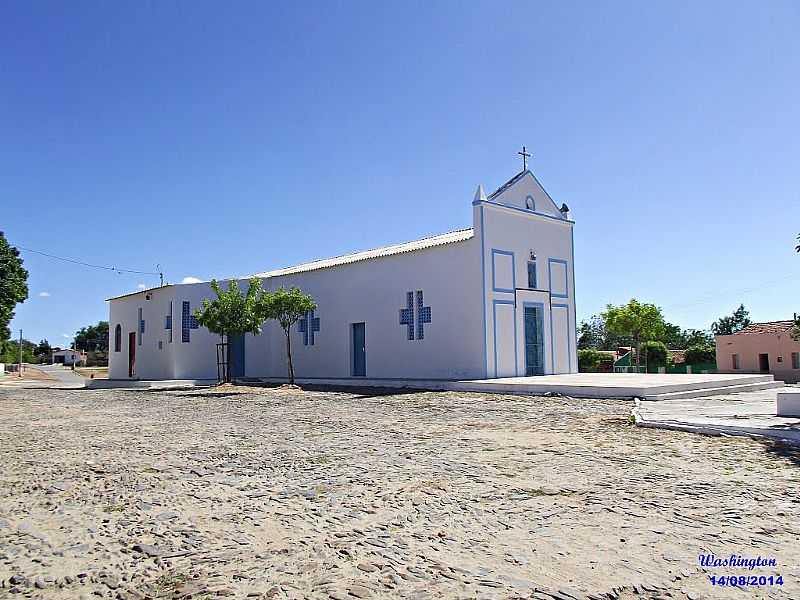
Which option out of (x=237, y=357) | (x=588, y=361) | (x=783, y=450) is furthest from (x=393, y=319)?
(x=588, y=361)

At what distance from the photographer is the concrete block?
10.5m

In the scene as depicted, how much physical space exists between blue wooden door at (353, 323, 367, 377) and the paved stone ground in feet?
45.6

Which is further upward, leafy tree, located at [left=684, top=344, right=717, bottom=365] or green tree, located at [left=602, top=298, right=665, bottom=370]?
green tree, located at [left=602, top=298, right=665, bottom=370]

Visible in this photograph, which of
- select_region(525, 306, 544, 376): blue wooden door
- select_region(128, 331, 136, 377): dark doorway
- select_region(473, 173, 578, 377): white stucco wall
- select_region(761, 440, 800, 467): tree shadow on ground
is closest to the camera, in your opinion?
select_region(761, 440, 800, 467): tree shadow on ground

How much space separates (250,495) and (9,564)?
6.77 feet

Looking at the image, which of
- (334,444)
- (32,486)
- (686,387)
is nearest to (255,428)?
(334,444)

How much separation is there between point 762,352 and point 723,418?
111 ft

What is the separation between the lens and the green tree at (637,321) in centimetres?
3741

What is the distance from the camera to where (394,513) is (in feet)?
16.8

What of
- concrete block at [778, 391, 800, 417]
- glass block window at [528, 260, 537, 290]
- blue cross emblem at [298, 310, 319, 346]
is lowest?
concrete block at [778, 391, 800, 417]

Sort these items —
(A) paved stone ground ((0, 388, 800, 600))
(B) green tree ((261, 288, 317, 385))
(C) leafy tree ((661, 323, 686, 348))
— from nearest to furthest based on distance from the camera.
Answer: (A) paved stone ground ((0, 388, 800, 600)) → (B) green tree ((261, 288, 317, 385)) → (C) leafy tree ((661, 323, 686, 348))

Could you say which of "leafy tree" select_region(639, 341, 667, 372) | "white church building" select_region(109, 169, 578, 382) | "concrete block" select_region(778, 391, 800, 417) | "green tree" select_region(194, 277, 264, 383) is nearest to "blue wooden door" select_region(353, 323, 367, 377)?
"white church building" select_region(109, 169, 578, 382)

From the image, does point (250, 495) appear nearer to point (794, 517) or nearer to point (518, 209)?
point (794, 517)

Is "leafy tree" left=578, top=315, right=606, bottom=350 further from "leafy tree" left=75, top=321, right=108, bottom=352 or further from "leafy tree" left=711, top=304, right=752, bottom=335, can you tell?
"leafy tree" left=75, top=321, right=108, bottom=352
